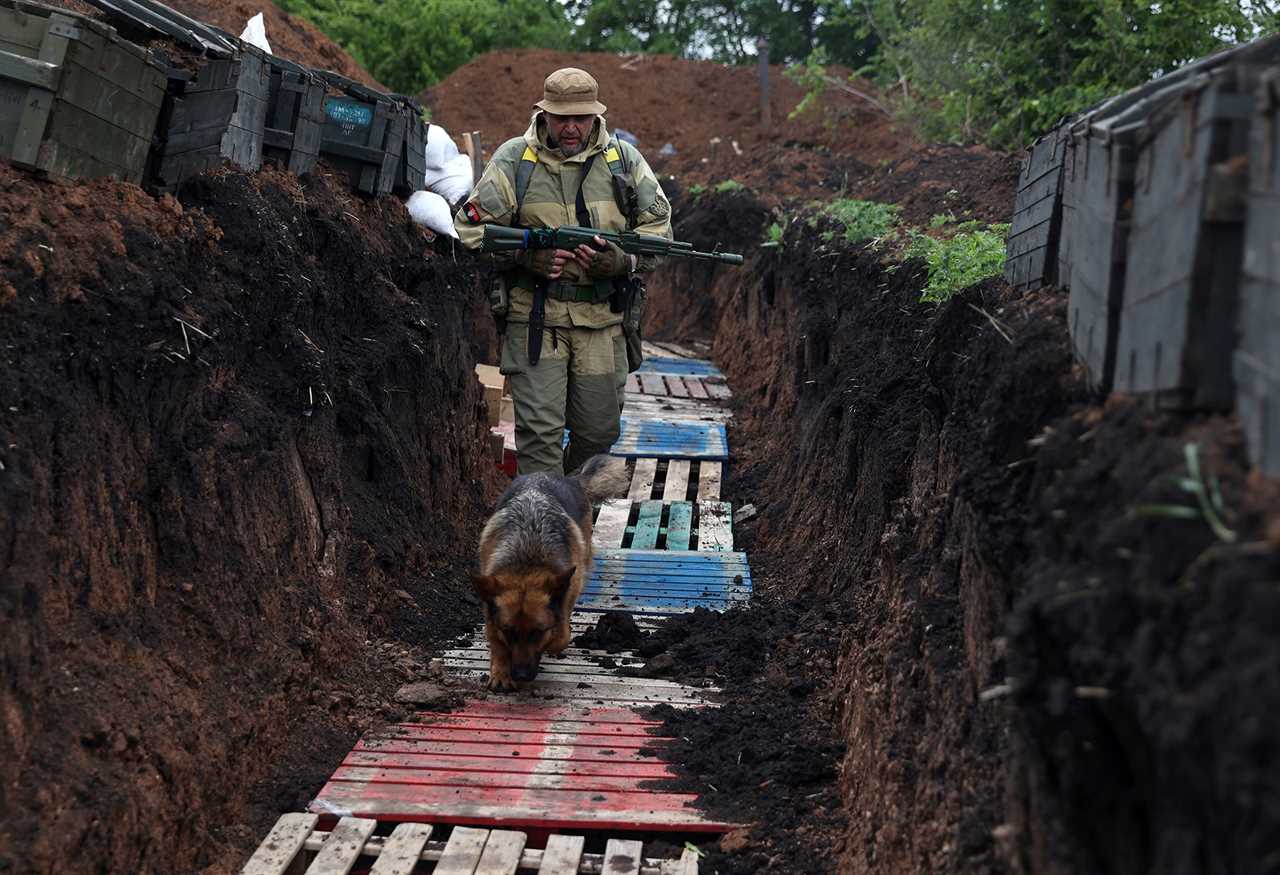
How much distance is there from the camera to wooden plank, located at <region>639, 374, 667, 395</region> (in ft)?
52.5

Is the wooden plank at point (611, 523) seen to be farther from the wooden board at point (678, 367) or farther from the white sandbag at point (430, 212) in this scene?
the wooden board at point (678, 367)

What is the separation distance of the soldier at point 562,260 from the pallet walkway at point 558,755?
1.29 m

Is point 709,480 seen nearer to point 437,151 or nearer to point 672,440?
point 672,440

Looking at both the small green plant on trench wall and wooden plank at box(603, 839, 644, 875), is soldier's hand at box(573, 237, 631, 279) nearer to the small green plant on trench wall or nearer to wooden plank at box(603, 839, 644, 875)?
the small green plant on trench wall

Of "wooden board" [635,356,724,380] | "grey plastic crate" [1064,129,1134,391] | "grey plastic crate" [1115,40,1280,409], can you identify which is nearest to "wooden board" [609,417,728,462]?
"wooden board" [635,356,724,380]

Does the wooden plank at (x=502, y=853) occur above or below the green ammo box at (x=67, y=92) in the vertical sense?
below

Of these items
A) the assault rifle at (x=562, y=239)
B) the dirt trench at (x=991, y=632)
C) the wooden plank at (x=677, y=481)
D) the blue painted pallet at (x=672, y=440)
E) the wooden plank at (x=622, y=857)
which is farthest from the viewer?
the blue painted pallet at (x=672, y=440)

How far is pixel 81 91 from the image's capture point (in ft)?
18.8

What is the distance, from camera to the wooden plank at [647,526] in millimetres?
10078

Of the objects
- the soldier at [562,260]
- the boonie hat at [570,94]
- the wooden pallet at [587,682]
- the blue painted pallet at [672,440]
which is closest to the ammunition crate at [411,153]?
the soldier at [562,260]

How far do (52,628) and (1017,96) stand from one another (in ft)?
41.9

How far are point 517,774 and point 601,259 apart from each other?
3.67 meters

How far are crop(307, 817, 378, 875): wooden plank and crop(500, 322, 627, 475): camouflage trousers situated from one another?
11.9 feet

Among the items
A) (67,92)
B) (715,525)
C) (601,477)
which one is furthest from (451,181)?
(67,92)
